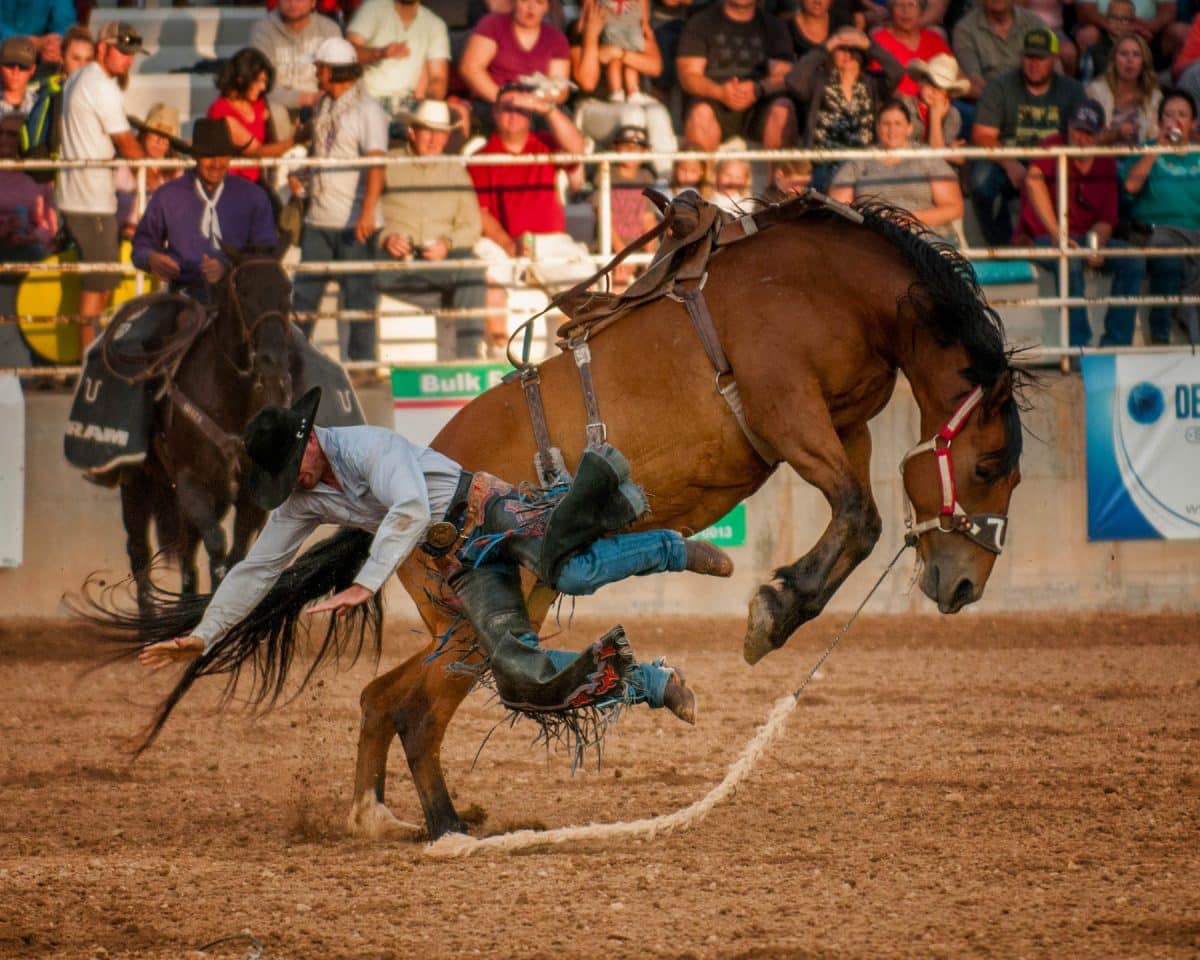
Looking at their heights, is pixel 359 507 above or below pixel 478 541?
above

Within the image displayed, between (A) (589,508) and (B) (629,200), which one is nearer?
(A) (589,508)

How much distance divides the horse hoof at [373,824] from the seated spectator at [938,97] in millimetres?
6446

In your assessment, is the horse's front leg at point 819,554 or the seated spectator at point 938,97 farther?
the seated spectator at point 938,97

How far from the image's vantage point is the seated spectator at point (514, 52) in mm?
10961

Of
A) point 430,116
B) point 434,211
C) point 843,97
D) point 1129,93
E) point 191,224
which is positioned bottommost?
point 191,224

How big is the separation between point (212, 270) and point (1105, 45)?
21.5 feet

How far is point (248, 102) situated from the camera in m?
10.6

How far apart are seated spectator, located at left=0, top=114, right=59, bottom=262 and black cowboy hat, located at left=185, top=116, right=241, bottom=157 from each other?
1625 mm

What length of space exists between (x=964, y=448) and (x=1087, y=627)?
4719 millimetres

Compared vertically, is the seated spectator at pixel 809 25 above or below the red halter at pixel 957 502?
above

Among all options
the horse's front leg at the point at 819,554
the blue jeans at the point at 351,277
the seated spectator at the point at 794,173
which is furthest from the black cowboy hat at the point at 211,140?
the horse's front leg at the point at 819,554

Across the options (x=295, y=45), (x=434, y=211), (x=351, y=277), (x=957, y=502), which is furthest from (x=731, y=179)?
(x=957, y=502)

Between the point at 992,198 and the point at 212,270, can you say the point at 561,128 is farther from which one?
the point at 992,198

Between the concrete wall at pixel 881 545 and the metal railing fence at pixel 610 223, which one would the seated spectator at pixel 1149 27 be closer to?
the metal railing fence at pixel 610 223
